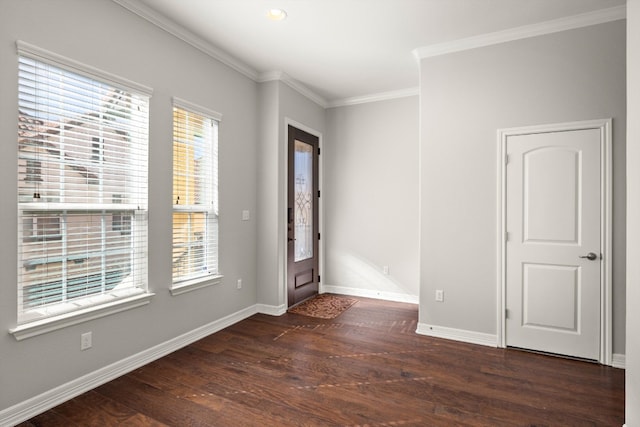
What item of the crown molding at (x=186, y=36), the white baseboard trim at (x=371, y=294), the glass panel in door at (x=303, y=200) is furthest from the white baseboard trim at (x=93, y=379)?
the crown molding at (x=186, y=36)

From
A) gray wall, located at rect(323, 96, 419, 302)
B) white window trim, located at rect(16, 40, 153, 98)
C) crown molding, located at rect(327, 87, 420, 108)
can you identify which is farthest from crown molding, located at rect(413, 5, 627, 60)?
white window trim, located at rect(16, 40, 153, 98)

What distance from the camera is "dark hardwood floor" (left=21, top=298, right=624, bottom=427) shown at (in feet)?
7.22

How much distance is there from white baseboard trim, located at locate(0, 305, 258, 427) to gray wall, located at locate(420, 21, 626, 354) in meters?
2.33

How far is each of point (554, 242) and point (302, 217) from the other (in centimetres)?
293

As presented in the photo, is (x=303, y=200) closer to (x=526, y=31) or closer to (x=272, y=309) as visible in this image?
Result: (x=272, y=309)

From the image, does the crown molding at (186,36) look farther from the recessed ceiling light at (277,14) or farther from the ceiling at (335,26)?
the recessed ceiling light at (277,14)

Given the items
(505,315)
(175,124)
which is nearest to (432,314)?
(505,315)

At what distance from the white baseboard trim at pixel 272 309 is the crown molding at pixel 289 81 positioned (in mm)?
2719

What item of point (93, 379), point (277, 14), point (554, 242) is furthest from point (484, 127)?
point (93, 379)

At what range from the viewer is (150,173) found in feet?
9.81

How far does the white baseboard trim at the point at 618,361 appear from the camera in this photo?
9.45 ft

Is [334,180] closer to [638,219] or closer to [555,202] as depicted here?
[555,202]

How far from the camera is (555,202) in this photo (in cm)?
310

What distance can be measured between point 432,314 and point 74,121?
3503mm
